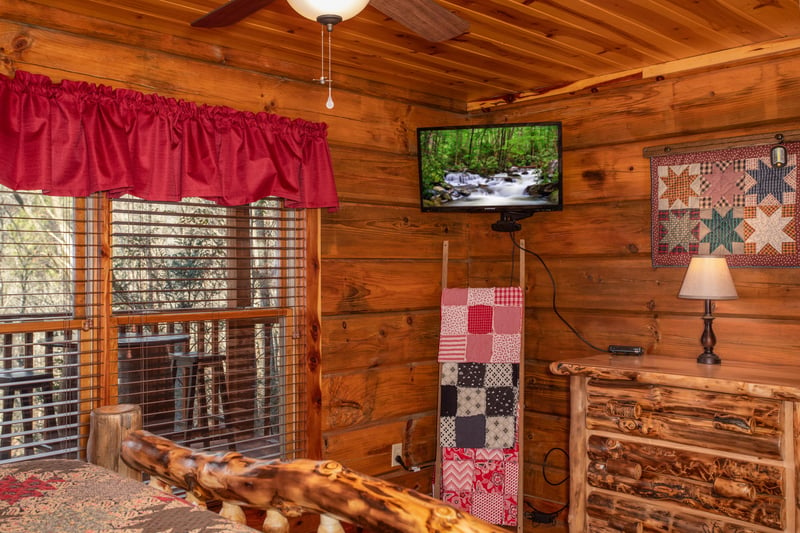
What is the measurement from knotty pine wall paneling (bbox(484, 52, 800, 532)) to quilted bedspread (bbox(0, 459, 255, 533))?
8.29ft

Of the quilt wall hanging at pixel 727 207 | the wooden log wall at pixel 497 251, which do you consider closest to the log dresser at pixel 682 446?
the wooden log wall at pixel 497 251

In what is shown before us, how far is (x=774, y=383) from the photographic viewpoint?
262cm

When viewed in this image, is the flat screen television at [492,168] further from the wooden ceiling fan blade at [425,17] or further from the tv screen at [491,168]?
the wooden ceiling fan blade at [425,17]

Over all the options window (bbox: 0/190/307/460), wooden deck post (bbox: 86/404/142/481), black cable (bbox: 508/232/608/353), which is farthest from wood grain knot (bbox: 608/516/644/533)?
wooden deck post (bbox: 86/404/142/481)

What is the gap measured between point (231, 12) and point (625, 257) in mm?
2257

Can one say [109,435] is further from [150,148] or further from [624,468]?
[624,468]

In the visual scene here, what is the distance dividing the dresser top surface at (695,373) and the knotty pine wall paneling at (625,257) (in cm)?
19

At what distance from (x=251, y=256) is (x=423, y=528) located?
2.19m

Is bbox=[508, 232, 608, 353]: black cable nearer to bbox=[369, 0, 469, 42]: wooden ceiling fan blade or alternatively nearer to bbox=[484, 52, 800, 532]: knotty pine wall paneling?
bbox=[484, 52, 800, 532]: knotty pine wall paneling

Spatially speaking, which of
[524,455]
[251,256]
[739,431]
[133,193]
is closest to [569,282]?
[524,455]

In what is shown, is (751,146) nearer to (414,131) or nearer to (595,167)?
(595,167)

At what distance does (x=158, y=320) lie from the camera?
3.00 m

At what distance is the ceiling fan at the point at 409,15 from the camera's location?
1976 mm

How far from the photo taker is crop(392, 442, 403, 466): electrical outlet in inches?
151
